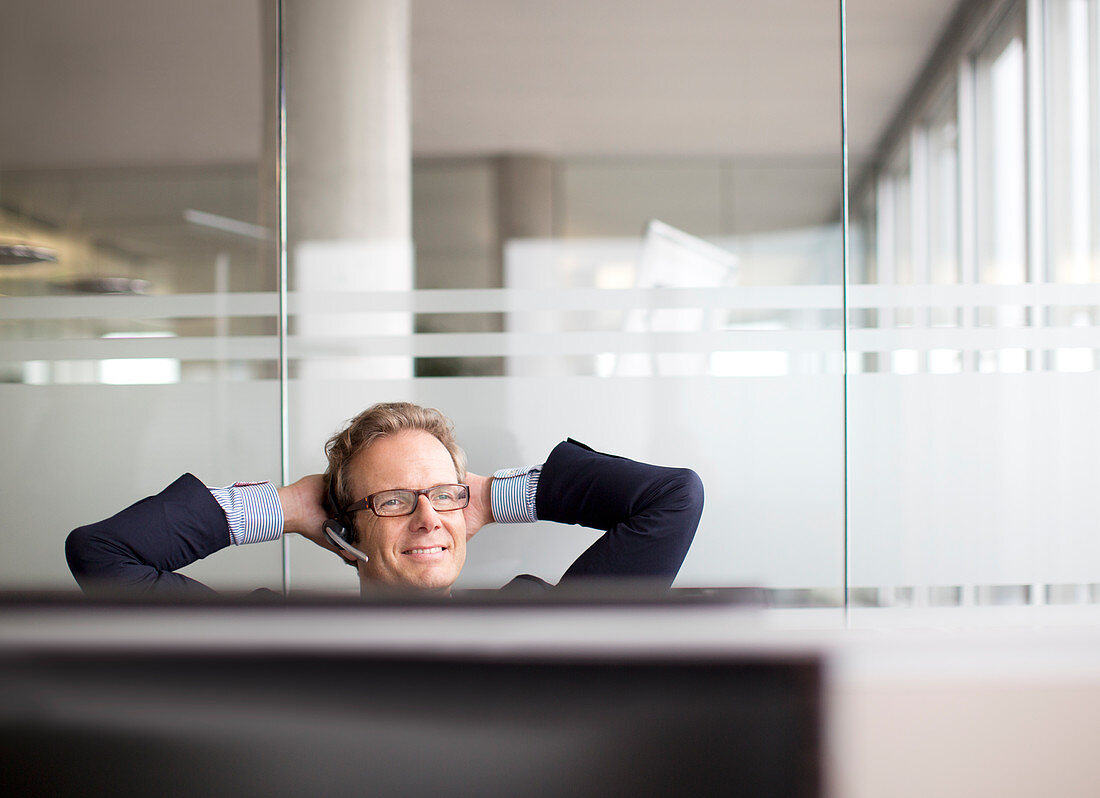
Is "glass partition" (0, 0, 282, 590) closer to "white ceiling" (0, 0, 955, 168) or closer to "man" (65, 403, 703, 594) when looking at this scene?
"white ceiling" (0, 0, 955, 168)

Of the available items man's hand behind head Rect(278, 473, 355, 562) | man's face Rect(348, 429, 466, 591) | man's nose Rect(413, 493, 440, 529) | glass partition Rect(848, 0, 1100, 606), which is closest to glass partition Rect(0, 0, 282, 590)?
man's hand behind head Rect(278, 473, 355, 562)

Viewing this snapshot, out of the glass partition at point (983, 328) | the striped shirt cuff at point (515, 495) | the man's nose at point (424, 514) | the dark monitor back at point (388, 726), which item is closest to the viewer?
the dark monitor back at point (388, 726)

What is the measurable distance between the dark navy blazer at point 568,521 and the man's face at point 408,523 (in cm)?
24

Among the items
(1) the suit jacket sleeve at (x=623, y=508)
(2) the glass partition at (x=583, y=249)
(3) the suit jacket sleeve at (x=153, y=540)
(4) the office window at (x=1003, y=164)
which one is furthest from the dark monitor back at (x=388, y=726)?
(4) the office window at (x=1003, y=164)

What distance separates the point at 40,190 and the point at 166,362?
2.25ft

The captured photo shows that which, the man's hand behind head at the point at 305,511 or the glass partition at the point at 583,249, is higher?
the glass partition at the point at 583,249

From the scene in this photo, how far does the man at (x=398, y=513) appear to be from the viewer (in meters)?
1.68

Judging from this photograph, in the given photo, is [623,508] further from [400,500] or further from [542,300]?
[542,300]

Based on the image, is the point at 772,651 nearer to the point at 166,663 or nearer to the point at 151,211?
the point at 166,663

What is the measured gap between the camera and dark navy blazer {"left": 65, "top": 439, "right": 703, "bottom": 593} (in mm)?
1613

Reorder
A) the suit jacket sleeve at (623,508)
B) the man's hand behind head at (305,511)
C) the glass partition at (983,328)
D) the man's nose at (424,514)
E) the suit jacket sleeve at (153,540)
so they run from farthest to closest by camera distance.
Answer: the glass partition at (983,328) < the man's hand behind head at (305,511) < the suit jacket sleeve at (623,508) < the man's nose at (424,514) < the suit jacket sleeve at (153,540)

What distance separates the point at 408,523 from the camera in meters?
1.75

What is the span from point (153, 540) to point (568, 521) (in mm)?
888

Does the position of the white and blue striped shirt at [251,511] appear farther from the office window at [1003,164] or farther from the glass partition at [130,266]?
the office window at [1003,164]
